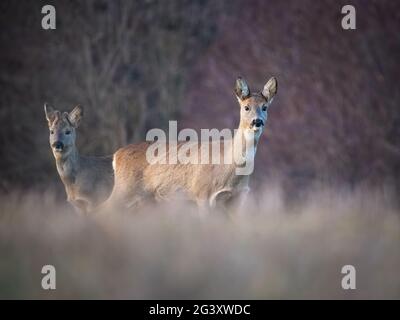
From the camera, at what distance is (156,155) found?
399 inches

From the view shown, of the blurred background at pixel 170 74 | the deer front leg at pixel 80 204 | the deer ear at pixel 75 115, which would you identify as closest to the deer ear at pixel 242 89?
the deer ear at pixel 75 115

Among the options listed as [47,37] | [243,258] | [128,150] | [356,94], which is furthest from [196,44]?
[243,258]

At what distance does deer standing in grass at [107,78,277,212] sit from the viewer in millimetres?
9203

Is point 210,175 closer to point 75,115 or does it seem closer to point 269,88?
point 269,88

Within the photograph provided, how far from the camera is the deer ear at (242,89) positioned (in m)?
9.38

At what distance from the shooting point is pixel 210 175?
9.30m

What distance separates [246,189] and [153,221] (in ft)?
5.43

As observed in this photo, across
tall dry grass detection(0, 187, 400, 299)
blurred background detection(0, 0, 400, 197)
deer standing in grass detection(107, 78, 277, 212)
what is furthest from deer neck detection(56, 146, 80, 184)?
blurred background detection(0, 0, 400, 197)

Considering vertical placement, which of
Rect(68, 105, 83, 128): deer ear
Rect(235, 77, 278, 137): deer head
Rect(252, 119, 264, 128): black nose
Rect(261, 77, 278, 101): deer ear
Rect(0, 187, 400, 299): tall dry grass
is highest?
Rect(68, 105, 83, 128): deer ear

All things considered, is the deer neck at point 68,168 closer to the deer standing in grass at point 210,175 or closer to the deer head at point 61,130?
the deer head at point 61,130

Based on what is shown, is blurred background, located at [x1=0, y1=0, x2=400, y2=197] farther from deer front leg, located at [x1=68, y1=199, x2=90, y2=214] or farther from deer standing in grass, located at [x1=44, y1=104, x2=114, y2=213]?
deer front leg, located at [x1=68, y1=199, x2=90, y2=214]

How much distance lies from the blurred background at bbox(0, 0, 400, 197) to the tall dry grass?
25.9ft

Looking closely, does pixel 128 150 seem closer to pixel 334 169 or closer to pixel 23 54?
pixel 334 169

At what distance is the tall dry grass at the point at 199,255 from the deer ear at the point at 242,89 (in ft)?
5.09
